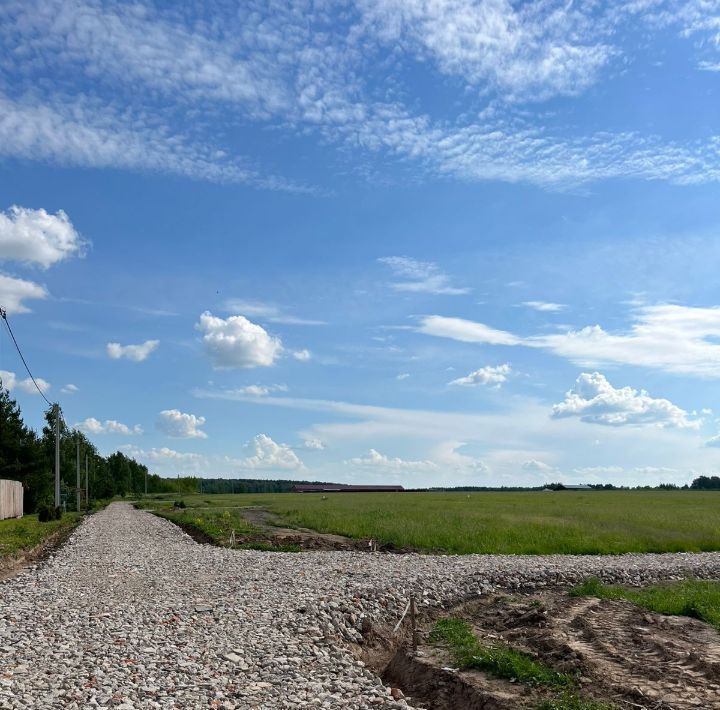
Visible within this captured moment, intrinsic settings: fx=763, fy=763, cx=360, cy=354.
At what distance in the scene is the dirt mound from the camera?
32.7 ft

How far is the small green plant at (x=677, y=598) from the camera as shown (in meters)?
15.4

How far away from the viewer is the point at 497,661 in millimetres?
11570

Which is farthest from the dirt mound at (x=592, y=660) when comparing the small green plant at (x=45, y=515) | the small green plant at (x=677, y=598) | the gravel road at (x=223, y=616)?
the small green plant at (x=45, y=515)

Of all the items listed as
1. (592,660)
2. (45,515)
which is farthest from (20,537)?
(592,660)

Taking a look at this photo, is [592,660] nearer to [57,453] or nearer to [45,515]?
[45,515]

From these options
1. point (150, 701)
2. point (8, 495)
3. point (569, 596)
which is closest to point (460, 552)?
point (569, 596)

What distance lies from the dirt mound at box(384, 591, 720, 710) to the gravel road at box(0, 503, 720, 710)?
3.42 ft

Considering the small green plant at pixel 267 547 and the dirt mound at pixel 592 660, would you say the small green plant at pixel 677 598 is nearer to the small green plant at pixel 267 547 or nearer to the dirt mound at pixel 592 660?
the dirt mound at pixel 592 660

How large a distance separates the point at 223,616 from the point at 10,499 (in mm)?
43597

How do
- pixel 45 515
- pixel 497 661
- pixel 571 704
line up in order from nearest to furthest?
pixel 571 704 → pixel 497 661 → pixel 45 515

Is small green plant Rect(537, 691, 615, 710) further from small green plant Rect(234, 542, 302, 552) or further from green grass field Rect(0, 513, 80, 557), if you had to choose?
green grass field Rect(0, 513, 80, 557)

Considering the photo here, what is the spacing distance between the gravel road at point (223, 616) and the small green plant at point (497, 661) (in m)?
1.70

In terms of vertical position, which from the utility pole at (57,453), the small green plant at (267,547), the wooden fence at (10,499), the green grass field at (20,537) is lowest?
the small green plant at (267,547)

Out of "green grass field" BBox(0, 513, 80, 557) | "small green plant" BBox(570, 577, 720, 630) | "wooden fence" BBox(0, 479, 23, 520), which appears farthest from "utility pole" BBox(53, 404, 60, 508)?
"small green plant" BBox(570, 577, 720, 630)
